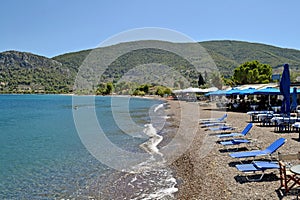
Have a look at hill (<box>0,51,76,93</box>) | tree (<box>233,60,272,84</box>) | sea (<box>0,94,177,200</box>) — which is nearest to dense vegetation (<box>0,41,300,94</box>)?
hill (<box>0,51,76,93</box>)

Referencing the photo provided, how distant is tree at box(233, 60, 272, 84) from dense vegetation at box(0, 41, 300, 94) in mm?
467

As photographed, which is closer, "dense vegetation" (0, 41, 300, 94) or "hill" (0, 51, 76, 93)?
"dense vegetation" (0, 41, 300, 94)

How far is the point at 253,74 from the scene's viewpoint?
5106 centimetres

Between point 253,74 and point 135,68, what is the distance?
2602 centimetres

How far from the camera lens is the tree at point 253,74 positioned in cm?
5072

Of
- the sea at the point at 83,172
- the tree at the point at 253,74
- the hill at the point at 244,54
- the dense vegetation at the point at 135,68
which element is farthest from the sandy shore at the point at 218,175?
the hill at the point at 244,54

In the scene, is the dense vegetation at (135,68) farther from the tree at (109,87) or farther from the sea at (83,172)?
the sea at (83,172)

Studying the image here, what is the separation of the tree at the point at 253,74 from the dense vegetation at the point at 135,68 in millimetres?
467

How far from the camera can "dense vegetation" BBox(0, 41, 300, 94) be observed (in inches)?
2332

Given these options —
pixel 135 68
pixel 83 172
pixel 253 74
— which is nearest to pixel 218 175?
pixel 83 172

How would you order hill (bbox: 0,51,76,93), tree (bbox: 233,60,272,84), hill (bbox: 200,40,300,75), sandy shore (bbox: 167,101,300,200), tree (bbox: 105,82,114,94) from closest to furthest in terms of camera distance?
sandy shore (bbox: 167,101,300,200)
tree (bbox: 233,60,272,84)
hill (bbox: 200,40,300,75)
tree (bbox: 105,82,114,94)
hill (bbox: 0,51,76,93)

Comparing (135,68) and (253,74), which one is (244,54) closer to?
(135,68)

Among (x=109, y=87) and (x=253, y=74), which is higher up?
(x=253, y=74)

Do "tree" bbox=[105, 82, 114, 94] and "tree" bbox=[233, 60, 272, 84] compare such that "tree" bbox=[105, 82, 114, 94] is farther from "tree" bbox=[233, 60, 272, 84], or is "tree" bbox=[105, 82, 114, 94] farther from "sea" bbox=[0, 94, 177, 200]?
"sea" bbox=[0, 94, 177, 200]
